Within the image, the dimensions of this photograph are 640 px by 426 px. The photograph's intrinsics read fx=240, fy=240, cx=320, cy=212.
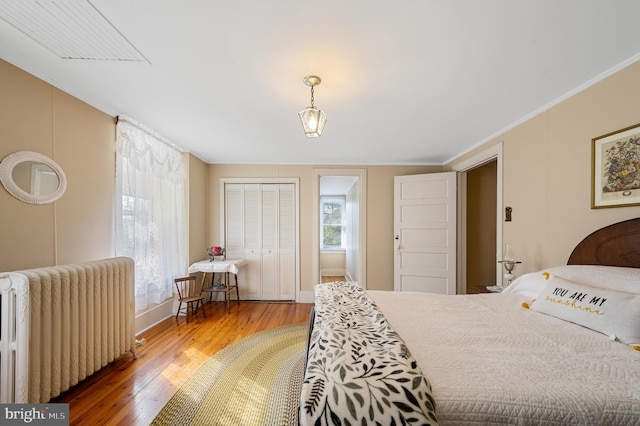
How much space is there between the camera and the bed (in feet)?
2.50

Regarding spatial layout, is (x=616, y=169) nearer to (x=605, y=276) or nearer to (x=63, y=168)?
(x=605, y=276)

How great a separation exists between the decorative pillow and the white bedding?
5cm

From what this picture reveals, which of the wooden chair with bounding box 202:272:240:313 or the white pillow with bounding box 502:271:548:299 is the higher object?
the white pillow with bounding box 502:271:548:299

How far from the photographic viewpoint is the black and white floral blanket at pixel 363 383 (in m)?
0.73

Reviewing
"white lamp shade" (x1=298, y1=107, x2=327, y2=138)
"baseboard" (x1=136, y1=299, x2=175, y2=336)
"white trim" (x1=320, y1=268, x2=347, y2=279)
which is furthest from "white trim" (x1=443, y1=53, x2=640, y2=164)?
"baseboard" (x1=136, y1=299, x2=175, y2=336)

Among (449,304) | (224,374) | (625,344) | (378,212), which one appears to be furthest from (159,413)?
(378,212)

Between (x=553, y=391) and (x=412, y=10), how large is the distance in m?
1.67

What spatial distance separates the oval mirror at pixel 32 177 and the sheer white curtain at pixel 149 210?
0.56 metres

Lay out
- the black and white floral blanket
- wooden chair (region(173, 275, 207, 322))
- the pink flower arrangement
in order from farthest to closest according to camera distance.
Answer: the pink flower arrangement, wooden chair (region(173, 275, 207, 322)), the black and white floral blanket

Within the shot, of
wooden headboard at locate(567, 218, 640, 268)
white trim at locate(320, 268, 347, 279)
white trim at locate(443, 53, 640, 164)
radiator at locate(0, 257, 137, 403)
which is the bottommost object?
white trim at locate(320, 268, 347, 279)

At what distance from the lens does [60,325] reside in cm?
160

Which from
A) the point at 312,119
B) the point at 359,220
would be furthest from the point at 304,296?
the point at 312,119

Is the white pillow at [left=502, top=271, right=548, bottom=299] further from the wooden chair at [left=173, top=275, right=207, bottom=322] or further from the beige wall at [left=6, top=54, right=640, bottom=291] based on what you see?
the wooden chair at [left=173, top=275, right=207, bottom=322]

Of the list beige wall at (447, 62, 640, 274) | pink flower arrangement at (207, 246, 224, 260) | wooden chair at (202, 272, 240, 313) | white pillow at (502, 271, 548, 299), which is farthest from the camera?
pink flower arrangement at (207, 246, 224, 260)
